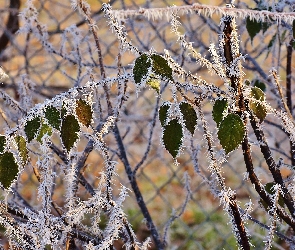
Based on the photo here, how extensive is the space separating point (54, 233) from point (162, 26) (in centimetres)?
114

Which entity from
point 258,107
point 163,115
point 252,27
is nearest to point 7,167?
point 163,115

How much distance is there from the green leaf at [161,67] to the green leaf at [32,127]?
0.67ft

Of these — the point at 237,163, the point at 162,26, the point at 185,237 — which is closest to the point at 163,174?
the point at 237,163

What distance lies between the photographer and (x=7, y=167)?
80 cm

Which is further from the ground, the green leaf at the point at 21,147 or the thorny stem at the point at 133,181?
the thorny stem at the point at 133,181

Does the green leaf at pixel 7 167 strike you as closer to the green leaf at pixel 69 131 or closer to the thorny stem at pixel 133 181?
the green leaf at pixel 69 131

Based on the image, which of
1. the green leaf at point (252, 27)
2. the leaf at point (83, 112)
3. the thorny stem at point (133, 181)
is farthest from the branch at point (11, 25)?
the leaf at point (83, 112)

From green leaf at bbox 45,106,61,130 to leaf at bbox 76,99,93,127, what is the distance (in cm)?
4

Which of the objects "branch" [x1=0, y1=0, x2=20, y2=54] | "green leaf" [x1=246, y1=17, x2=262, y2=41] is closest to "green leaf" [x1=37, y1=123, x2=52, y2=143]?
"green leaf" [x1=246, y1=17, x2=262, y2=41]

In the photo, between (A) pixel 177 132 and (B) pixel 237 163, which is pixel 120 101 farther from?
(B) pixel 237 163

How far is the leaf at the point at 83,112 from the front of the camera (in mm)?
823

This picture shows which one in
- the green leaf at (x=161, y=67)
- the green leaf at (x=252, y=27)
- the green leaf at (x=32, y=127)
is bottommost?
the green leaf at (x=32, y=127)

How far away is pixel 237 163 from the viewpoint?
3.26 metres

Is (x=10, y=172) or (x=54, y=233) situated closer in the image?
(x=10, y=172)
